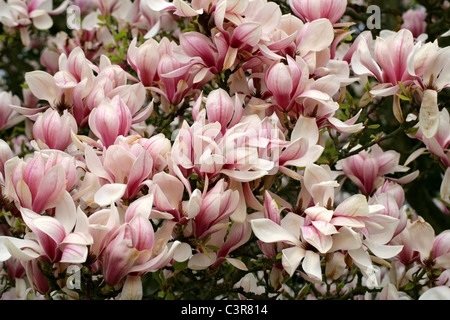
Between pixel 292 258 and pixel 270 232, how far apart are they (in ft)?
0.22

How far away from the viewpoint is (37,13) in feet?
6.50

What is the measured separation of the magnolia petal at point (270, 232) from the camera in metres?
1.09

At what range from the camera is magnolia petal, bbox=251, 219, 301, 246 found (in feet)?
3.56

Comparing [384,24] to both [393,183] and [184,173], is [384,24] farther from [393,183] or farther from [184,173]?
[184,173]

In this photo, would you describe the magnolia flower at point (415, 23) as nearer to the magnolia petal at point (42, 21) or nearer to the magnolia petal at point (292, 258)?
the magnolia petal at point (42, 21)

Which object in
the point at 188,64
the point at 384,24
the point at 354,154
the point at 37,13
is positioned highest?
the point at 188,64

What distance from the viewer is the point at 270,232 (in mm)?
1097

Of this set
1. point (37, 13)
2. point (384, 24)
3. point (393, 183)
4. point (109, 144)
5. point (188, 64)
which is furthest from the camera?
point (384, 24)

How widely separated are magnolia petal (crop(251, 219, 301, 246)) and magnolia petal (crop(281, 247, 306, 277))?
0.02 m

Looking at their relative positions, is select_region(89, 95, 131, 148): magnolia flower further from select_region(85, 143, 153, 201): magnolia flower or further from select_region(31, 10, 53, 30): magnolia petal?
select_region(31, 10, 53, 30): magnolia petal

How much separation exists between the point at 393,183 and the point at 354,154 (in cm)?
12

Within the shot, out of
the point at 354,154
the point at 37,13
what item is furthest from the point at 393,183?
the point at 37,13

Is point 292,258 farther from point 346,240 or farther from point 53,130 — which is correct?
point 53,130

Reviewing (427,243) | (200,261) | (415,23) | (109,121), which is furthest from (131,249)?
(415,23)
